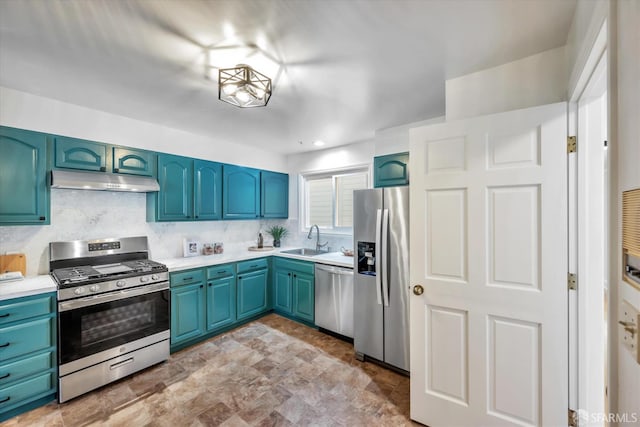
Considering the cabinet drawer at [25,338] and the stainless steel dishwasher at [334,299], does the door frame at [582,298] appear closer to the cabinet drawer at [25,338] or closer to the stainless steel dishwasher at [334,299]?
the stainless steel dishwasher at [334,299]

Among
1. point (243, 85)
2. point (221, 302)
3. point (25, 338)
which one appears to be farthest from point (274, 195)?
point (25, 338)

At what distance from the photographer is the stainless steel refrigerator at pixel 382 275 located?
7.82 ft

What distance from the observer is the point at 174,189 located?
9.89 feet

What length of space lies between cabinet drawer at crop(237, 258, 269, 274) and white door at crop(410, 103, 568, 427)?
2232 millimetres

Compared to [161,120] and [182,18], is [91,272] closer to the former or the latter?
[161,120]

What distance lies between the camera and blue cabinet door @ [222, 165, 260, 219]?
3521mm

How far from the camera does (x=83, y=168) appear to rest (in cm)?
242

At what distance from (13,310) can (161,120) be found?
2.00 metres

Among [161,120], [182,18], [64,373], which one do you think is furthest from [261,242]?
[182,18]

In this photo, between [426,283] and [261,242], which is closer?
[426,283]

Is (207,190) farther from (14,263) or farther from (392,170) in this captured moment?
(392,170)

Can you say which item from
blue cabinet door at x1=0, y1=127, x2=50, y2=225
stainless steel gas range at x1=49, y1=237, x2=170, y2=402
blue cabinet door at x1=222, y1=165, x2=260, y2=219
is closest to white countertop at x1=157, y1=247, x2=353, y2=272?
stainless steel gas range at x1=49, y1=237, x2=170, y2=402

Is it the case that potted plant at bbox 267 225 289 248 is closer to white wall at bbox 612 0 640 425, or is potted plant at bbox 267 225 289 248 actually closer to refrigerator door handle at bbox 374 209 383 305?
refrigerator door handle at bbox 374 209 383 305

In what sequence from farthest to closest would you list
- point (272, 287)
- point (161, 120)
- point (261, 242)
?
1. point (261, 242)
2. point (272, 287)
3. point (161, 120)
